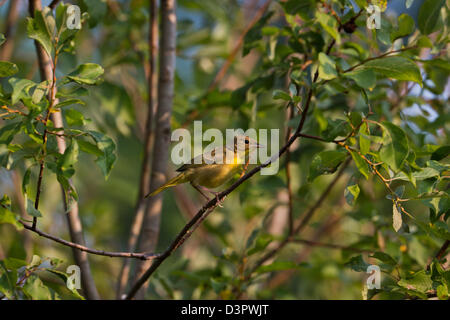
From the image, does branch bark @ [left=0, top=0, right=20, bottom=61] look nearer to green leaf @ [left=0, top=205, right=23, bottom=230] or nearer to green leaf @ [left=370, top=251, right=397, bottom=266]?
green leaf @ [left=0, top=205, right=23, bottom=230]

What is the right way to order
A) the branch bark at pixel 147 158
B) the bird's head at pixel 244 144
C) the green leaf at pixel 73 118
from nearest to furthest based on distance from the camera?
the green leaf at pixel 73 118 < the bird's head at pixel 244 144 < the branch bark at pixel 147 158

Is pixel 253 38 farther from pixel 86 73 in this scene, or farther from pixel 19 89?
pixel 19 89

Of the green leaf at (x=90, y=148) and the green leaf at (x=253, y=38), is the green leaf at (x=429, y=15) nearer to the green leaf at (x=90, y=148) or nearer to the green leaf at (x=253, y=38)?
the green leaf at (x=253, y=38)

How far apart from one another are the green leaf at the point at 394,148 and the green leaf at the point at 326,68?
0.27 m

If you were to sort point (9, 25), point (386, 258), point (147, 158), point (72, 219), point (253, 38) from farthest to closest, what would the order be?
point (9, 25) → point (147, 158) → point (253, 38) → point (72, 219) → point (386, 258)

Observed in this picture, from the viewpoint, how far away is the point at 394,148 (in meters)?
1.56

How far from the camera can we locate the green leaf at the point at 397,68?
1.74 m

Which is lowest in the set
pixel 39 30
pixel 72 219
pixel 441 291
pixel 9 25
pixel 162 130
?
pixel 441 291

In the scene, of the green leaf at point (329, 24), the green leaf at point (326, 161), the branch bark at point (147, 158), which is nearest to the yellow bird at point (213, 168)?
the green leaf at point (326, 161)

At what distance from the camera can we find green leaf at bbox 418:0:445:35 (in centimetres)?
203

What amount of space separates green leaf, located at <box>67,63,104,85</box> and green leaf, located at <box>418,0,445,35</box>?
1376mm

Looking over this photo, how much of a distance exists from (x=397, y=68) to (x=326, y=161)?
427 millimetres

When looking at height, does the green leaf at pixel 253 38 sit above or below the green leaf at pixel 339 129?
above

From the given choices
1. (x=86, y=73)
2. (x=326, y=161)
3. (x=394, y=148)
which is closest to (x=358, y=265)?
(x=326, y=161)
